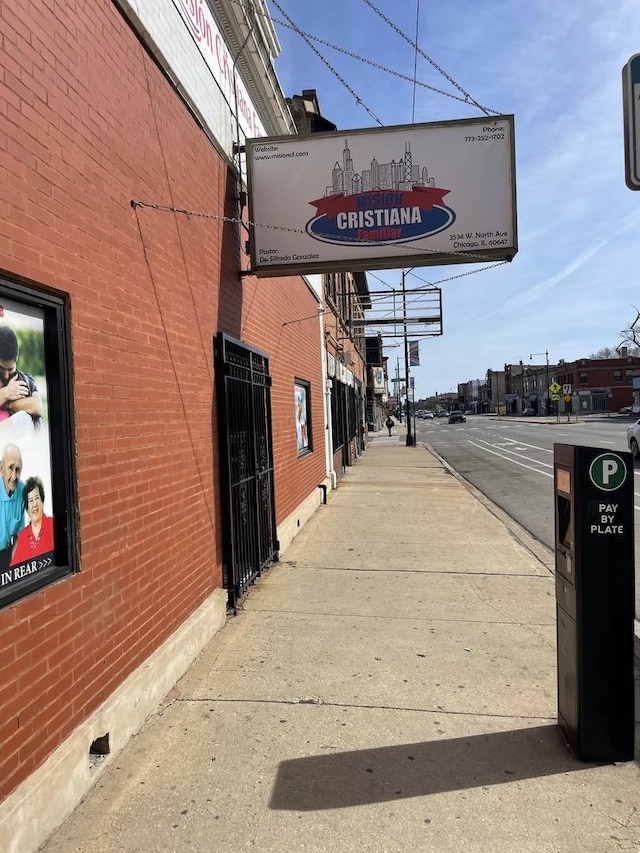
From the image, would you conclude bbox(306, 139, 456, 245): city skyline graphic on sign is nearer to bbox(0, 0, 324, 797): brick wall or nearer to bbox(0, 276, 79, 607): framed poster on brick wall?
bbox(0, 0, 324, 797): brick wall

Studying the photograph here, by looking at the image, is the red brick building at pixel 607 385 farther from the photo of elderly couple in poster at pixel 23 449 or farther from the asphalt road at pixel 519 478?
the photo of elderly couple in poster at pixel 23 449

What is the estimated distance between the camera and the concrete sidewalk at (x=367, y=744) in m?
2.63

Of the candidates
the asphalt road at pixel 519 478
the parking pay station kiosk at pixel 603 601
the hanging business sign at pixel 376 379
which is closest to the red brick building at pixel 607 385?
the hanging business sign at pixel 376 379

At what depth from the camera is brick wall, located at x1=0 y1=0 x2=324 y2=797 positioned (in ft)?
8.61

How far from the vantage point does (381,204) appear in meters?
6.00

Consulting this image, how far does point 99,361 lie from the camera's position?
3295mm

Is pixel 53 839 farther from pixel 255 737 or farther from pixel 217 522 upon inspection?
pixel 217 522

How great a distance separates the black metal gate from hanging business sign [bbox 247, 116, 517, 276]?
1251mm

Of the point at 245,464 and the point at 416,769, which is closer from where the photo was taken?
the point at 416,769

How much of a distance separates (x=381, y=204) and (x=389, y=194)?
12cm

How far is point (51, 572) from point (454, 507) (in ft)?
31.0

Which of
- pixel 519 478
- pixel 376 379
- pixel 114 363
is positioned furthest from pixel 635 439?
pixel 376 379

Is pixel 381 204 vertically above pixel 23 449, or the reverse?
pixel 381 204

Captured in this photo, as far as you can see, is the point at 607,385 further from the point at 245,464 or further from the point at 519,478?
the point at 245,464
